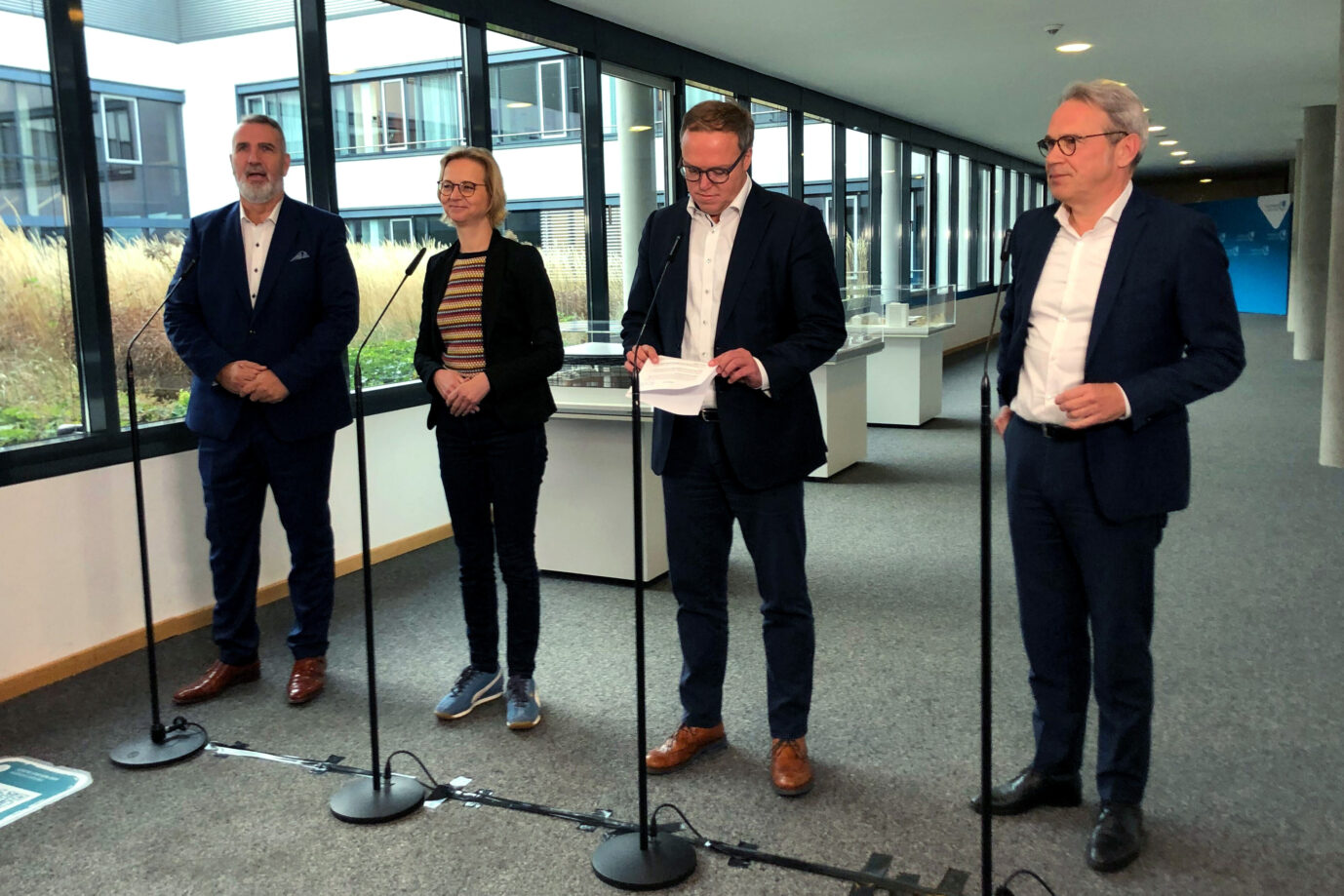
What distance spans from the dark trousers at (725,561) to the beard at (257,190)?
1632mm

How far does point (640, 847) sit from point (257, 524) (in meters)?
1.80

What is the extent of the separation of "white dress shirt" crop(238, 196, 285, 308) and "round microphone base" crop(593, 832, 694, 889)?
204 centimetres

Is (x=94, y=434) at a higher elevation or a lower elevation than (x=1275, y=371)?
higher

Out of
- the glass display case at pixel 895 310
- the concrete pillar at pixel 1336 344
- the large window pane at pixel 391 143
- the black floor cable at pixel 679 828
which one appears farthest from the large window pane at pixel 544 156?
the concrete pillar at pixel 1336 344

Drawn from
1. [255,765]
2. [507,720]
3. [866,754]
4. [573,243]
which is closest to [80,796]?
[255,765]

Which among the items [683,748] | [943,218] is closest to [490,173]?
[683,748]

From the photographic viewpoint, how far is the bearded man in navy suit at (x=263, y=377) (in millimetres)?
3475

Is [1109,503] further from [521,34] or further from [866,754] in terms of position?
[521,34]

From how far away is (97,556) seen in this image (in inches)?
154

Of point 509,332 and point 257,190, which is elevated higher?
point 257,190

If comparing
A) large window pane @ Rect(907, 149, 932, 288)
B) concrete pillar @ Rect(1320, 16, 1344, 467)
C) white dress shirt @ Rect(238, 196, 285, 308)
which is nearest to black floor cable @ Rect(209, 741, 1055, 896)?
white dress shirt @ Rect(238, 196, 285, 308)

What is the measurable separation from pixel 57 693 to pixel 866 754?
2.57 meters

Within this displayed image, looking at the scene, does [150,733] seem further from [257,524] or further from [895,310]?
[895,310]

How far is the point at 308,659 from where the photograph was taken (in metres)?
3.60
